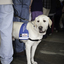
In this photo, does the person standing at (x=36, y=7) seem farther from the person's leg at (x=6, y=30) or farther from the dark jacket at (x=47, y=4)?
the person's leg at (x=6, y=30)

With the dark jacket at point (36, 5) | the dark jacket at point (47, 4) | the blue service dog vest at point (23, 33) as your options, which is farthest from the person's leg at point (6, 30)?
the dark jacket at point (47, 4)

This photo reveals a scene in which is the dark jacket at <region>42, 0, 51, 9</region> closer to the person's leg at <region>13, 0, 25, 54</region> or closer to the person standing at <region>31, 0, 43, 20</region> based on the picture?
the person standing at <region>31, 0, 43, 20</region>

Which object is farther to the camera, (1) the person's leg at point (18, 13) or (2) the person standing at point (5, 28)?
(1) the person's leg at point (18, 13)

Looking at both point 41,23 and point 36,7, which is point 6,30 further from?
point 36,7

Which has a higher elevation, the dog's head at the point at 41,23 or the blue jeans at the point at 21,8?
the blue jeans at the point at 21,8

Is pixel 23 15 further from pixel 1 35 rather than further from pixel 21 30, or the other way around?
pixel 1 35

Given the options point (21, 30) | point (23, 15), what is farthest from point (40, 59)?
point (23, 15)

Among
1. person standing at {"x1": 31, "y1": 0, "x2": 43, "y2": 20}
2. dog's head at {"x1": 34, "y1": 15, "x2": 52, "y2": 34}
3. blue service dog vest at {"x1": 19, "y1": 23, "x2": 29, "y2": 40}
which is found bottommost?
blue service dog vest at {"x1": 19, "y1": 23, "x2": 29, "y2": 40}

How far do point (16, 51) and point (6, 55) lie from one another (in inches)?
26.1

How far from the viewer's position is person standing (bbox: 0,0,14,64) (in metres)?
1.80

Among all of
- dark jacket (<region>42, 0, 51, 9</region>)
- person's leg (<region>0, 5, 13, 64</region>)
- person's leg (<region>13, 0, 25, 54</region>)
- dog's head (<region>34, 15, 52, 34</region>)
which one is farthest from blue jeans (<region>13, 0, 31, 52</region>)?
dark jacket (<region>42, 0, 51, 9</region>)

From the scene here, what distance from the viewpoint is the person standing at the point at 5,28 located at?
1.80 m

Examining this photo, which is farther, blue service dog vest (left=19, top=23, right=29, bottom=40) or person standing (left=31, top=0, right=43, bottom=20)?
person standing (left=31, top=0, right=43, bottom=20)

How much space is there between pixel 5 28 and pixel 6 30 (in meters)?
0.04
